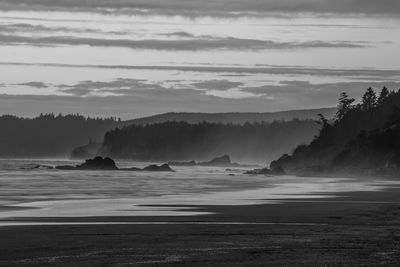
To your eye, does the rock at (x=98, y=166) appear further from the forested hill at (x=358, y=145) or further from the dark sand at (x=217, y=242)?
the dark sand at (x=217, y=242)

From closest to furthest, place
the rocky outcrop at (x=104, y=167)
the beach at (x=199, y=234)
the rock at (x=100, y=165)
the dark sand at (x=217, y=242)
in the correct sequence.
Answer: the dark sand at (x=217, y=242) → the beach at (x=199, y=234) → the rocky outcrop at (x=104, y=167) → the rock at (x=100, y=165)

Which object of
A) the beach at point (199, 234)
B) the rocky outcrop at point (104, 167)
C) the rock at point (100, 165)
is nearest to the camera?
the beach at point (199, 234)

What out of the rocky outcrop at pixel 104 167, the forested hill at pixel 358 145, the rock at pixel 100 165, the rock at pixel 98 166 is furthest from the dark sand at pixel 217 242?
the rock at pixel 100 165

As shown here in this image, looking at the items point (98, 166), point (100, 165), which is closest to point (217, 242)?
point (98, 166)

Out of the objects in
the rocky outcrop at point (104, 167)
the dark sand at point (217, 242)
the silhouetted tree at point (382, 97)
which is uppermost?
the silhouetted tree at point (382, 97)

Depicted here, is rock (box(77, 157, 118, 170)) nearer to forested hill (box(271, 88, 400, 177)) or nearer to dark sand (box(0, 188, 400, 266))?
forested hill (box(271, 88, 400, 177))

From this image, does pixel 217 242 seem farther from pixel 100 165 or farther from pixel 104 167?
pixel 100 165

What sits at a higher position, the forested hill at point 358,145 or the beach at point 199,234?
the forested hill at point 358,145

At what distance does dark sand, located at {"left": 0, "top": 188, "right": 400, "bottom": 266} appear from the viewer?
19812 millimetres

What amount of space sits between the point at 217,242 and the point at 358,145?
89604 mm

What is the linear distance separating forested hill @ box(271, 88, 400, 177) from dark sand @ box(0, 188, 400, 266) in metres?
67.0

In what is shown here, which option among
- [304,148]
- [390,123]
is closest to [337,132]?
[304,148]

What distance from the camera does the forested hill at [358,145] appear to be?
103812 mm

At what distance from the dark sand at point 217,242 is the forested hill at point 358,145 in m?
67.0
